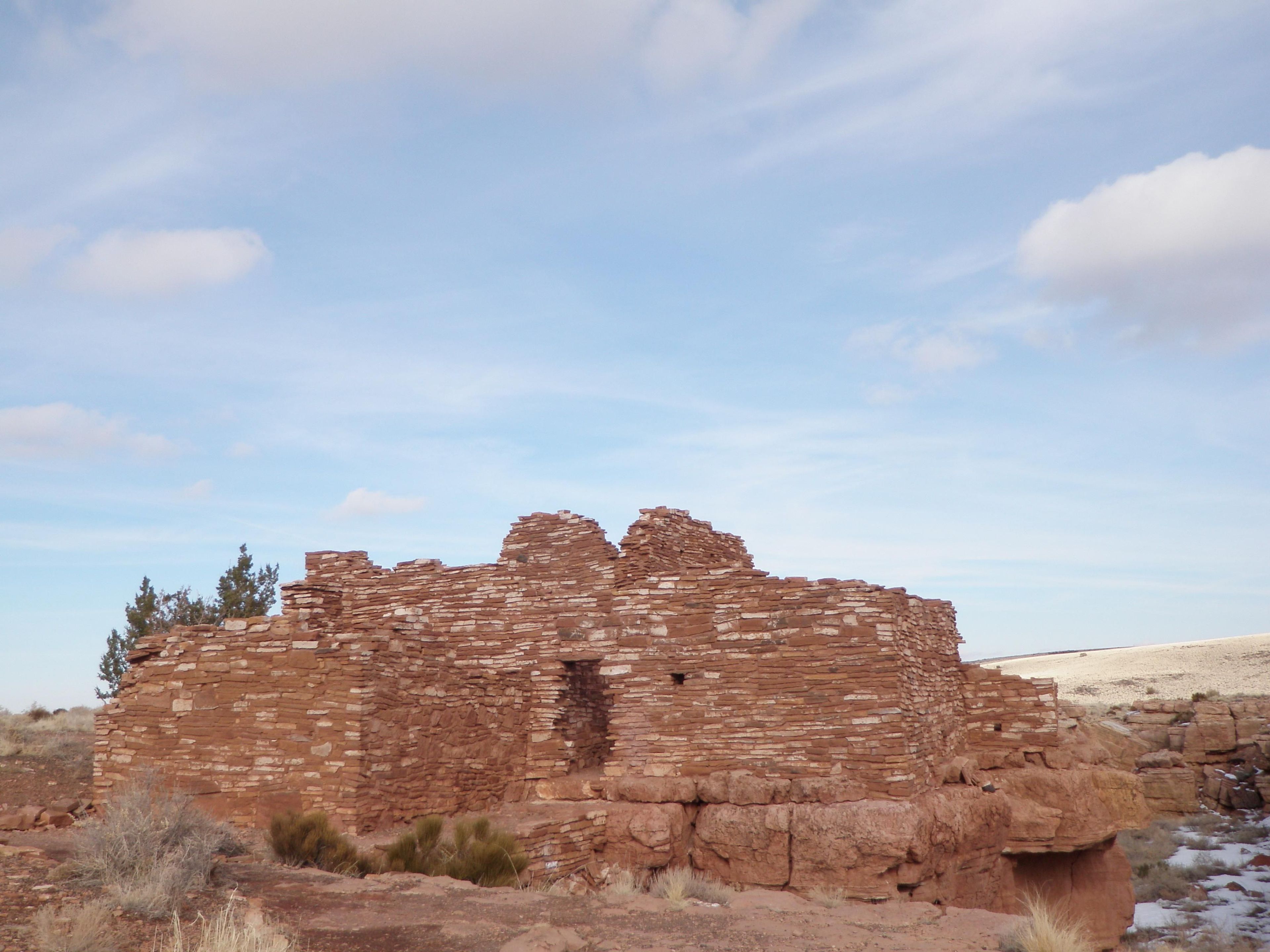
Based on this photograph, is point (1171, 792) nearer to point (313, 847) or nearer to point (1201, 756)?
point (1201, 756)

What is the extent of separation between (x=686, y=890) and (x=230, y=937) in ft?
18.2

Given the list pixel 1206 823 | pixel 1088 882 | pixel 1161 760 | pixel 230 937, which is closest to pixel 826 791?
pixel 1088 882

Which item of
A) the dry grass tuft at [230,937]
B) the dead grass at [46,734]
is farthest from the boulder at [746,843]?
the dead grass at [46,734]

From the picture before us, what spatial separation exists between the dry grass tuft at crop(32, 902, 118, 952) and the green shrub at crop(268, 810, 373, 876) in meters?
2.98

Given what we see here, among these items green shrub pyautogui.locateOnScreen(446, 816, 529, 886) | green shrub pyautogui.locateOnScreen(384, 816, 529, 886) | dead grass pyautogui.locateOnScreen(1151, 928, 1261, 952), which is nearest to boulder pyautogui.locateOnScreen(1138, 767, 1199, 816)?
dead grass pyautogui.locateOnScreen(1151, 928, 1261, 952)

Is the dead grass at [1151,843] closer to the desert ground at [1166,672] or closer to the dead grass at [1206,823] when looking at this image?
the dead grass at [1206,823]

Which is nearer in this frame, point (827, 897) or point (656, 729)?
point (827, 897)

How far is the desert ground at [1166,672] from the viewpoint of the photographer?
164ft

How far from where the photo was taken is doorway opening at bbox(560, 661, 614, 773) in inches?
547

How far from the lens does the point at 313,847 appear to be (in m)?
8.75

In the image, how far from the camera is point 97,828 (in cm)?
719

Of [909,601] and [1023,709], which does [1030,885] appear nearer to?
[1023,709]

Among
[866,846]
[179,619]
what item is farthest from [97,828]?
[179,619]

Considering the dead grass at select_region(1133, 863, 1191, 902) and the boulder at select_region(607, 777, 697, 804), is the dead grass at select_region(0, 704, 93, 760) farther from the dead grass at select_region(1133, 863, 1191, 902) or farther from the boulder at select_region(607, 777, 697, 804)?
the dead grass at select_region(1133, 863, 1191, 902)
